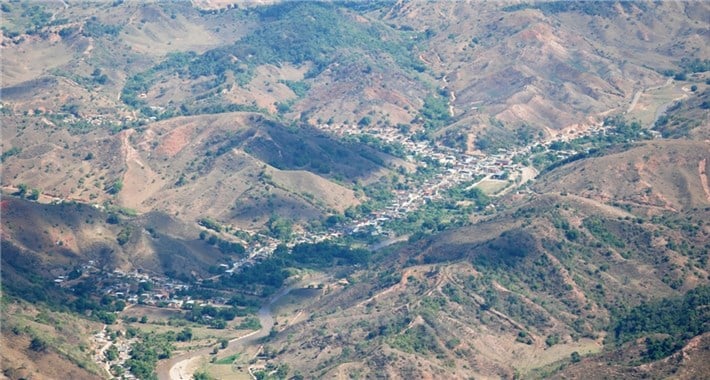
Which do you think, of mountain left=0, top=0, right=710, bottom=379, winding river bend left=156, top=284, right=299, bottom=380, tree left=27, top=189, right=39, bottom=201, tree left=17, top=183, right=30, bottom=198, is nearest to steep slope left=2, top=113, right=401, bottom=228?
mountain left=0, top=0, right=710, bottom=379

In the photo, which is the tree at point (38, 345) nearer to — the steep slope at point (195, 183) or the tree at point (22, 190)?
the steep slope at point (195, 183)

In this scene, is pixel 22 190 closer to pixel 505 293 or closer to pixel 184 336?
pixel 184 336

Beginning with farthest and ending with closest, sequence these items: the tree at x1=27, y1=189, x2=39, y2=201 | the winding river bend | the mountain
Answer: the tree at x1=27, y1=189, x2=39, y2=201 < the winding river bend < the mountain

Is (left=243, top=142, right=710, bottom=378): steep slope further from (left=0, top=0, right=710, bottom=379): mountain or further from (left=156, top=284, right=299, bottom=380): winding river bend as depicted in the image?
(left=156, top=284, right=299, bottom=380): winding river bend

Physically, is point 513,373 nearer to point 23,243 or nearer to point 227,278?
point 227,278

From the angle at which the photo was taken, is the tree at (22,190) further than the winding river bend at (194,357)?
Yes

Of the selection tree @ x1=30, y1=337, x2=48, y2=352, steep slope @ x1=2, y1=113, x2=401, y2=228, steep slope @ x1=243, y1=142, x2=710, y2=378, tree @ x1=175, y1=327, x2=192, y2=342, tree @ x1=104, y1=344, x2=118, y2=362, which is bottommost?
steep slope @ x1=2, y1=113, x2=401, y2=228

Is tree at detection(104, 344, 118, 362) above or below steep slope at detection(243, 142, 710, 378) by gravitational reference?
below

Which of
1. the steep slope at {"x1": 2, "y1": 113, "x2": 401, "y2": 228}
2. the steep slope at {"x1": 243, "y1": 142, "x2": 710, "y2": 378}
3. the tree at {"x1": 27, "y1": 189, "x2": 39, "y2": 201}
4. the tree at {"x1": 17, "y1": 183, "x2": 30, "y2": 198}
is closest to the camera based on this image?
the steep slope at {"x1": 243, "y1": 142, "x2": 710, "y2": 378}

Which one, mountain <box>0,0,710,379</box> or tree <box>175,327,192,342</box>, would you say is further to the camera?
tree <box>175,327,192,342</box>

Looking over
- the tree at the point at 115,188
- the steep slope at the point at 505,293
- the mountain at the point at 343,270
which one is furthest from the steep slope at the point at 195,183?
the steep slope at the point at 505,293

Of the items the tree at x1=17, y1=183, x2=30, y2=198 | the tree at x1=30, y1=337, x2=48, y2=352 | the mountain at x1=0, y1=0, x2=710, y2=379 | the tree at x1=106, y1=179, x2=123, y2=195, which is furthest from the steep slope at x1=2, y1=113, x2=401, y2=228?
the tree at x1=30, y1=337, x2=48, y2=352
